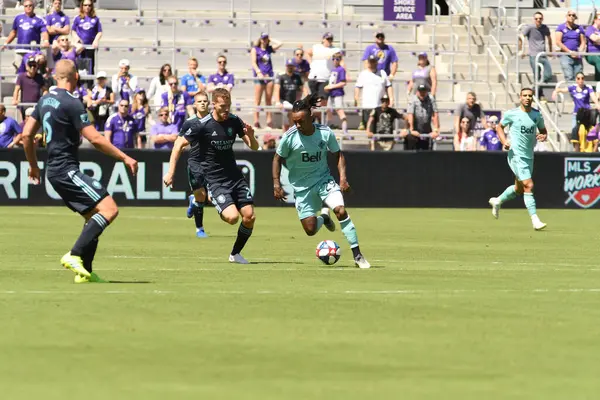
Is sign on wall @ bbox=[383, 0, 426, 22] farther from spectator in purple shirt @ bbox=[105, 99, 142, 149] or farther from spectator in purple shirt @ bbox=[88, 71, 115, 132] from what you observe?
spectator in purple shirt @ bbox=[88, 71, 115, 132]

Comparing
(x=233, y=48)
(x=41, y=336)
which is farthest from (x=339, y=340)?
(x=233, y=48)

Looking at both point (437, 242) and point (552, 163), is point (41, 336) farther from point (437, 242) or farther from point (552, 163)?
point (552, 163)

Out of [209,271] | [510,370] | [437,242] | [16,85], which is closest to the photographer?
[510,370]

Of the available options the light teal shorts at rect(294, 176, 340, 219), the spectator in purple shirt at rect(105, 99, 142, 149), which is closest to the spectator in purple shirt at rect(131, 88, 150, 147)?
the spectator in purple shirt at rect(105, 99, 142, 149)

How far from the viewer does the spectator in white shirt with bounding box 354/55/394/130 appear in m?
32.4

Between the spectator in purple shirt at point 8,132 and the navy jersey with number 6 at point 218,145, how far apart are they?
14408mm

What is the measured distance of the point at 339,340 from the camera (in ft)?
29.2

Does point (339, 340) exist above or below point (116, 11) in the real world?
below

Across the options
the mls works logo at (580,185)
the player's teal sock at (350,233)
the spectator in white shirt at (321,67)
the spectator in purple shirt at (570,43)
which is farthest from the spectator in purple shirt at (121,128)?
the player's teal sock at (350,233)

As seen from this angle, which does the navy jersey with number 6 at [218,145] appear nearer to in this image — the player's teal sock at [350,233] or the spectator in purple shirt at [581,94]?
the player's teal sock at [350,233]

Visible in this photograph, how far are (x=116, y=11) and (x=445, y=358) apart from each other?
1169 inches

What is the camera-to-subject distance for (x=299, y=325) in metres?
9.67

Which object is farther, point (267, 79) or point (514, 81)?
point (514, 81)

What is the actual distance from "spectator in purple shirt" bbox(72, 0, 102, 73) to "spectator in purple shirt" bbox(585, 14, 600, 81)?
1229cm
